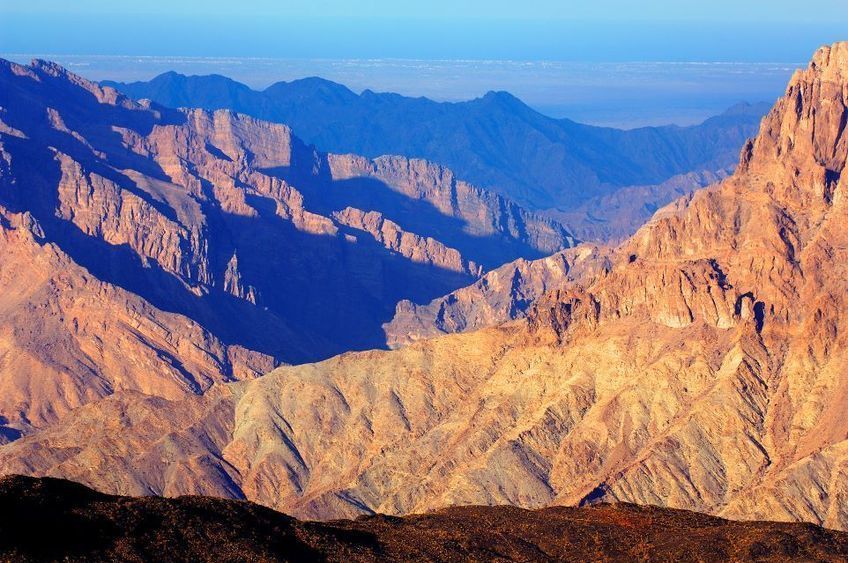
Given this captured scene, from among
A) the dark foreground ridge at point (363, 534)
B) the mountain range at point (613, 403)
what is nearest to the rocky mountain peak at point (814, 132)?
the mountain range at point (613, 403)

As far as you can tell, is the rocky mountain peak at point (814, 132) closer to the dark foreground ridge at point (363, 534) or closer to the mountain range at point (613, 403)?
the mountain range at point (613, 403)

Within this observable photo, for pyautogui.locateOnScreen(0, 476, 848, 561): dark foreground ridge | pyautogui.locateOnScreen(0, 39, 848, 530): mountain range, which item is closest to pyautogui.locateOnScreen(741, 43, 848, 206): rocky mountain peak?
pyautogui.locateOnScreen(0, 39, 848, 530): mountain range

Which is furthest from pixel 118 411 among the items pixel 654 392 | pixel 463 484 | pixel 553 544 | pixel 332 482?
pixel 553 544

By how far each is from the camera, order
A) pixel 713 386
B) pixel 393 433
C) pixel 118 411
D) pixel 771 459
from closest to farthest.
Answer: pixel 771 459 < pixel 713 386 < pixel 393 433 < pixel 118 411

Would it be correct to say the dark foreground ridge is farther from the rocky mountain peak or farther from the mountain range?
the rocky mountain peak

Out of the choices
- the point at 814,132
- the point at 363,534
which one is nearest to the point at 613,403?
the point at 814,132

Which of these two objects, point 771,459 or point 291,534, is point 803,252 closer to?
point 771,459
